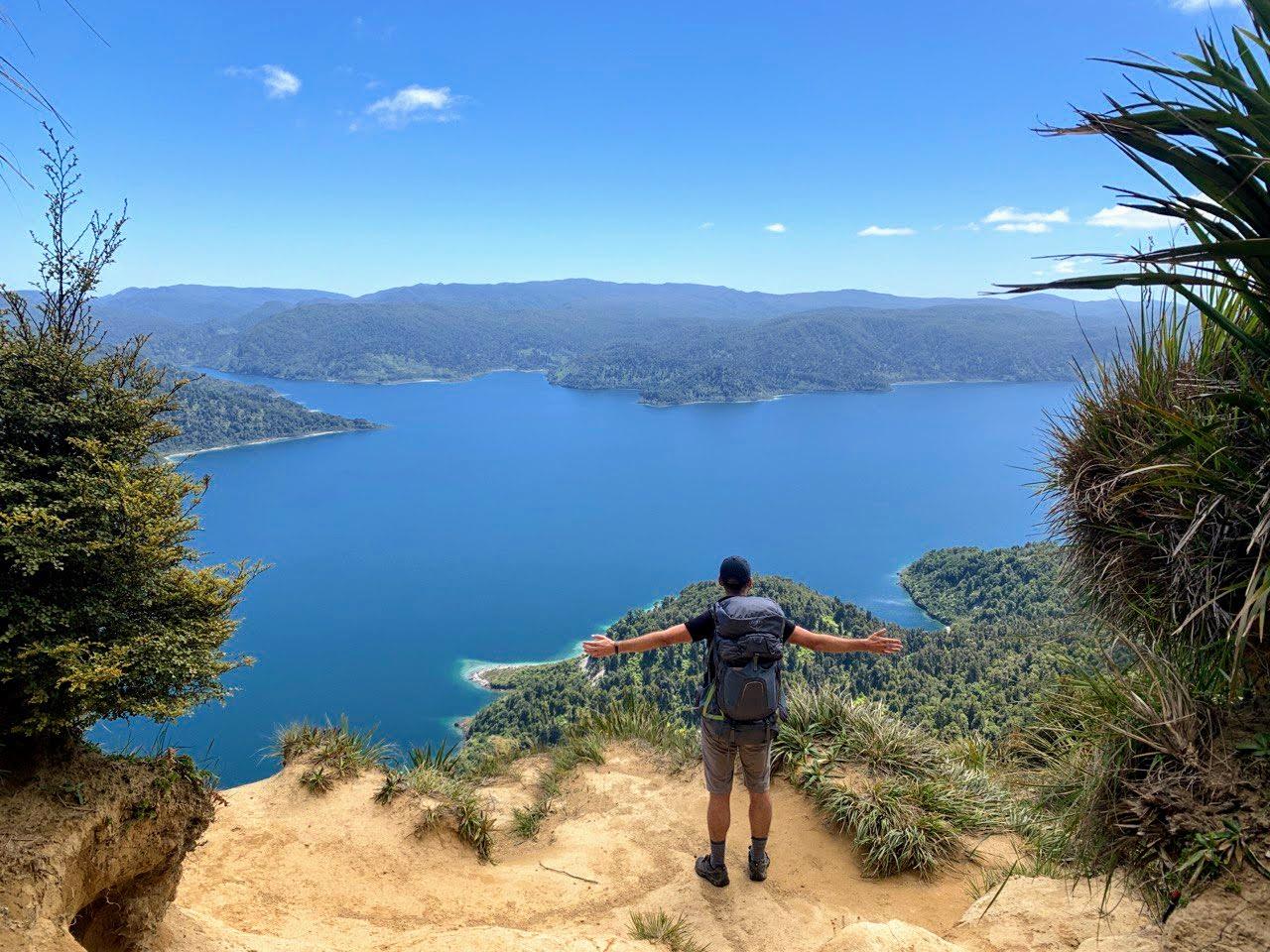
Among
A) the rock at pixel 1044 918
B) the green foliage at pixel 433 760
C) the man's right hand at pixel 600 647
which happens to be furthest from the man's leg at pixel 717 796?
the green foliage at pixel 433 760

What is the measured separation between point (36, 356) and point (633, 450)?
132 metres

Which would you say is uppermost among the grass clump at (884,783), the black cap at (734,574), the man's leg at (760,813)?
the black cap at (734,574)

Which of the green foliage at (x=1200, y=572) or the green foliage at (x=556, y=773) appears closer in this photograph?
the green foliage at (x=1200, y=572)

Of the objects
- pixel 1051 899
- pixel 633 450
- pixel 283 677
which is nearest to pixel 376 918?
pixel 1051 899

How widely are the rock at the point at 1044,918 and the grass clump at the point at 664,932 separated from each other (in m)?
1.32

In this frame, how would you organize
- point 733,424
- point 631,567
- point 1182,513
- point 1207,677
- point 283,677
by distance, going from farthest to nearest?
point 733,424
point 631,567
point 283,677
point 1182,513
point 1207,677

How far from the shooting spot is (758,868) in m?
4.17

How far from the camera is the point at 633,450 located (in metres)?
135

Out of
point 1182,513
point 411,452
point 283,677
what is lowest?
point 283,677

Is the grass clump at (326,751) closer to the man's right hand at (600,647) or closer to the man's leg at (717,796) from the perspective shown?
the man's right hand at (600,647)

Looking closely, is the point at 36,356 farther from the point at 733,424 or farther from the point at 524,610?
the point at 733,424

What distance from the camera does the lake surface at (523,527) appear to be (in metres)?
57.7

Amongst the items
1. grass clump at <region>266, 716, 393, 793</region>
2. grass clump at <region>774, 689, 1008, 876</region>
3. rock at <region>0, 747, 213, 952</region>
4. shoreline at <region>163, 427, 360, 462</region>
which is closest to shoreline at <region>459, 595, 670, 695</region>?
grass clump at <region>266, 716, 393, 793</region>

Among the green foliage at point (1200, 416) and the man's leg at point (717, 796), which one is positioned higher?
the green foliage at point (1200, 416)
